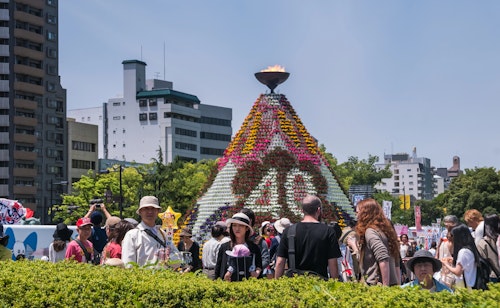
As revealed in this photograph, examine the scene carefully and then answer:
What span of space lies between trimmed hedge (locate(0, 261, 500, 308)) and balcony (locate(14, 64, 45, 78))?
79.9m

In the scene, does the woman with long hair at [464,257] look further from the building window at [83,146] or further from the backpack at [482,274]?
the building window at [83,146]

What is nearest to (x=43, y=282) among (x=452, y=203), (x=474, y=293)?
(x=474, y=293)

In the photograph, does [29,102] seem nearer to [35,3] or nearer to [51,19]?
[35,3]

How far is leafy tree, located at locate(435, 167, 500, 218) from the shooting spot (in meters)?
91.8

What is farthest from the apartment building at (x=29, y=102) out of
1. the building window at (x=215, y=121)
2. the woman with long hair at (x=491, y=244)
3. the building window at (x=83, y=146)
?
the woman with long hair at (x=491, y=244)

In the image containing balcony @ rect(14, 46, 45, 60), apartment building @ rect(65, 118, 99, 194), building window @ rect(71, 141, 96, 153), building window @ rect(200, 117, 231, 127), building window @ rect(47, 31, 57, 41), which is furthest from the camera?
building window @ rect(200, 117, 231, 127)

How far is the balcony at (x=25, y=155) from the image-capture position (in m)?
86.1

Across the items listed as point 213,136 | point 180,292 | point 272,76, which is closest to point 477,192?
point 213,136

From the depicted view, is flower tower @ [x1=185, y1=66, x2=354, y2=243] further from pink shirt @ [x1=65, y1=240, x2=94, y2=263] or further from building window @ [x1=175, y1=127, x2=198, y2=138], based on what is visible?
building window @ [x1=175, y1=127, x2=198, y2=138]

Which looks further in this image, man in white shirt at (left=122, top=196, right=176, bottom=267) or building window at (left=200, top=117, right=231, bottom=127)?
building window at (left=200, top=117, right=231, bottom=127)

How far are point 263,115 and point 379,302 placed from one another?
24299 millimetres

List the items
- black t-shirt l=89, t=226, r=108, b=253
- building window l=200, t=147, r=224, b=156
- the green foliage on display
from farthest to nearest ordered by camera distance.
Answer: building window l=200, t=147, r=224, b=156
the green foliage on display
black t-shirt l=89, t=226, r=108, b=253

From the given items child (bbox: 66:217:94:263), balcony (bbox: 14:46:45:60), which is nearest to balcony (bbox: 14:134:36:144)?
balcony (bbox: 14:46:45:60)

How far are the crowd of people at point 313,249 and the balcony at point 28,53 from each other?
253 ft
